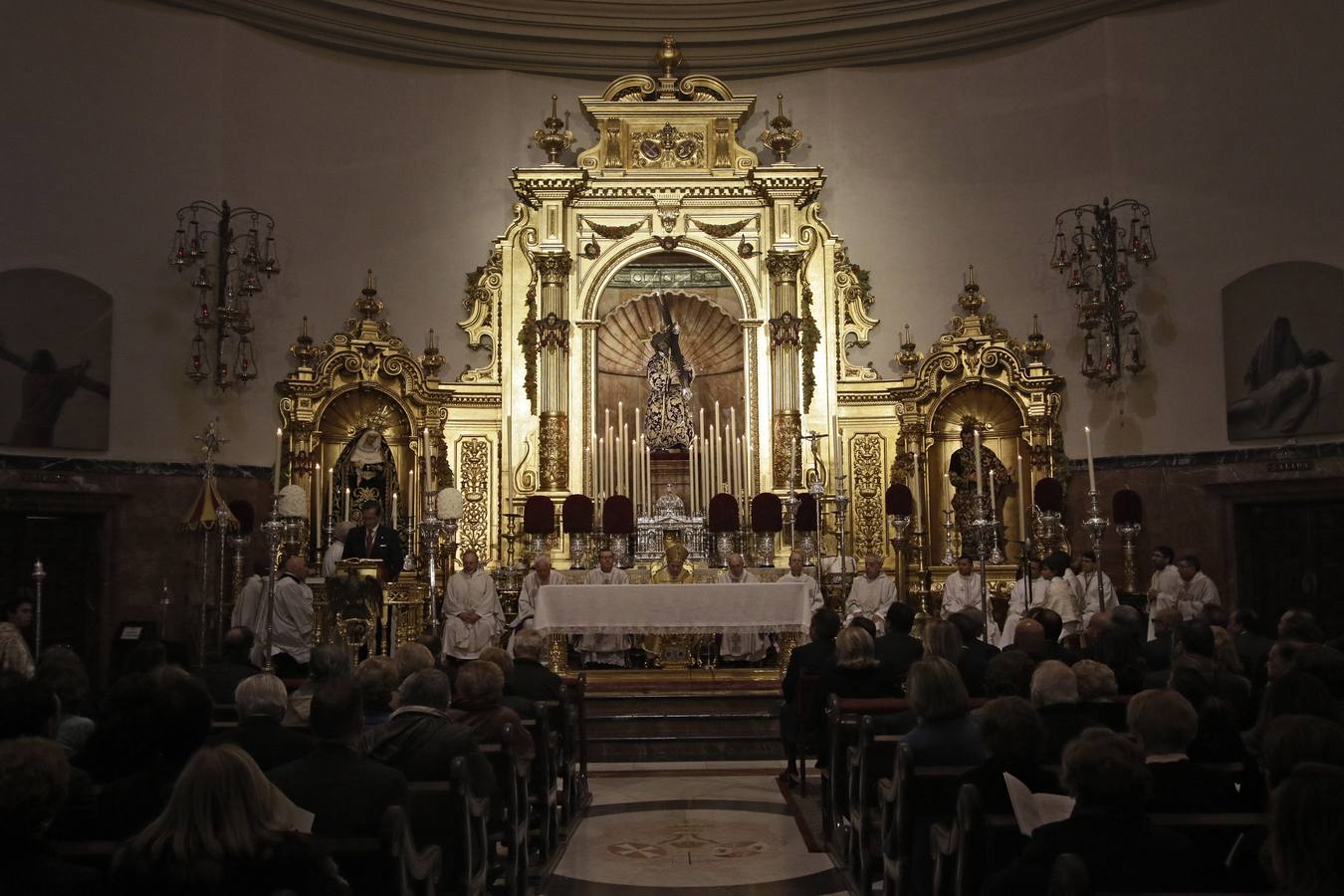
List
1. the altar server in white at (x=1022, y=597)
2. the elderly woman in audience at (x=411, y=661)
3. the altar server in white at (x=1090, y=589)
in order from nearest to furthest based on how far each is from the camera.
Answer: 1. the elderly woman in audience at (x=411, y=661)
2. the altar server in white at (x=1022, y=597)
3. the altar server in white at (x=1090, y=589)

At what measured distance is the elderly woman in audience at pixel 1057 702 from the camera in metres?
5.32

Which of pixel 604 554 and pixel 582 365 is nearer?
pixel 604 554

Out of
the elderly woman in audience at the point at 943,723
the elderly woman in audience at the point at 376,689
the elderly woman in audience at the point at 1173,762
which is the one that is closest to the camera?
the elderly woman in audience at the point at 1173,762

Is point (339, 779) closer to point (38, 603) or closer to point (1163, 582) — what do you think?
point (38, 603)

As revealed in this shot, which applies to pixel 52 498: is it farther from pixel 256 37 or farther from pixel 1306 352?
pixel 1306 352

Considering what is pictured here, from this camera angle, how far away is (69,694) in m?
5.68

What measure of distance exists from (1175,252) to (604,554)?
743 cm

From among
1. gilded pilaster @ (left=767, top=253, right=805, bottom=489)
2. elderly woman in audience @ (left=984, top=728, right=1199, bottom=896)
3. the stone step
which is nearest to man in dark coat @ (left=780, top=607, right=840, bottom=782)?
the stone step

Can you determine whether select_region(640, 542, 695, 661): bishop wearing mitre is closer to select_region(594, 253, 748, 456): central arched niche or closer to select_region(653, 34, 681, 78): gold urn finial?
select_region(594, 253, 748, 456): central arched niche

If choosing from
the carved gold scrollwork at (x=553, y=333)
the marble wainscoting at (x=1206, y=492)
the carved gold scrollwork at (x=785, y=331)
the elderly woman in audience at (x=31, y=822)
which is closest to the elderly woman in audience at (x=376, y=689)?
the elderly woman in audience at (x=31, y=822)

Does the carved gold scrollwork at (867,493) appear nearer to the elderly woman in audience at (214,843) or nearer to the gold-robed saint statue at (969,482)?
the gold-robed saint statue at (969,482)

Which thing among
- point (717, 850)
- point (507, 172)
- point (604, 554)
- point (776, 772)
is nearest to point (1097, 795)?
point (717, 850)

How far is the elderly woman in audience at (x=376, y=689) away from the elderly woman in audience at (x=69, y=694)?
1122mm

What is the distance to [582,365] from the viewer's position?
15.8 m
